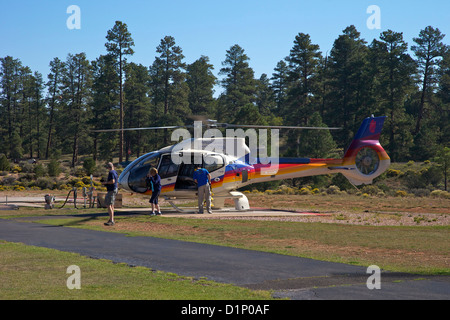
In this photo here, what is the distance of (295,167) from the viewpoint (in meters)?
26.6

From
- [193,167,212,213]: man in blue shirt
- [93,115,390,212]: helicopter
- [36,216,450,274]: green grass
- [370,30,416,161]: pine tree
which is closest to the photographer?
[36,216,450,274]: green grass

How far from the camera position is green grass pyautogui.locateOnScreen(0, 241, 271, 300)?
782 cm

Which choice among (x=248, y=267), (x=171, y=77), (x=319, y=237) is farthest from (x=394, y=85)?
(x=248, y=267)

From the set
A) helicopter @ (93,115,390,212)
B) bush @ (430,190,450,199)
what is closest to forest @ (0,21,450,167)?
bush @ (430,190,450,199)

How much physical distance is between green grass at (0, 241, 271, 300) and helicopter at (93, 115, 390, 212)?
11.7 m

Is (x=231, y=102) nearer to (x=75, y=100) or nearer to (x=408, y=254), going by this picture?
(x=75, y=100)

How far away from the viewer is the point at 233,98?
9050 cm

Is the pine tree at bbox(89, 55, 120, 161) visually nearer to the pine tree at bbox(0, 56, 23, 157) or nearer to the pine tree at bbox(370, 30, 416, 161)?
the pine tree at bbox(0, 56, 23, 157)

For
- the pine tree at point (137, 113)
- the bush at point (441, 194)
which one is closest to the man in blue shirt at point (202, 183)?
the bush at point (441, 194)

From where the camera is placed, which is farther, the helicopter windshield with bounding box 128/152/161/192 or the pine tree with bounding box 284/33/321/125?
the pine tree with bounding box 284/33/321/125

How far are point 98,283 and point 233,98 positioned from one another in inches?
3258

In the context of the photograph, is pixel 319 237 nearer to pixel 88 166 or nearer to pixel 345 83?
pixel 88 166
